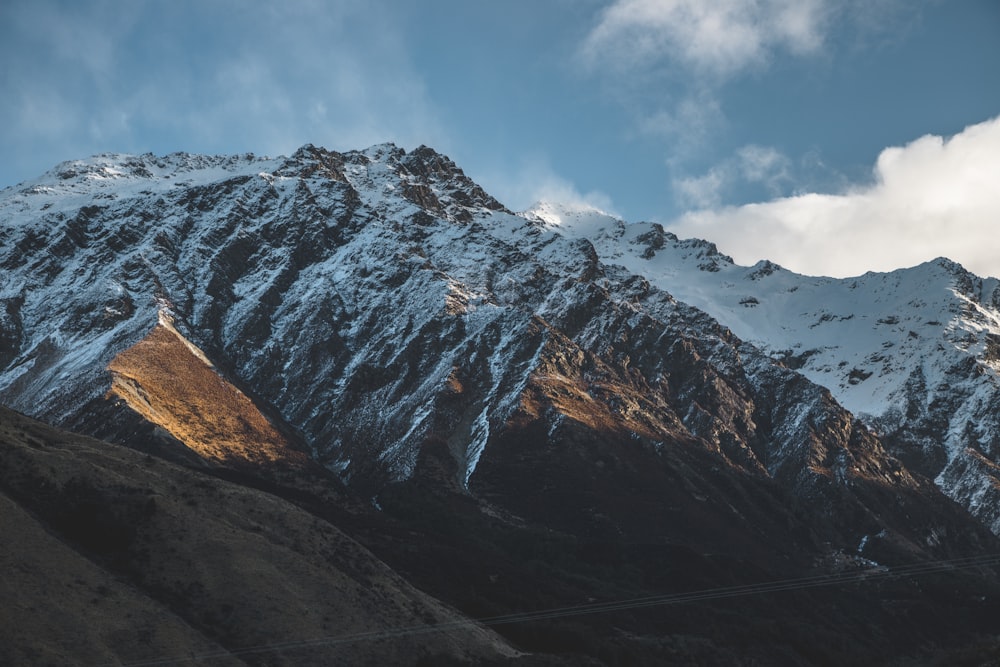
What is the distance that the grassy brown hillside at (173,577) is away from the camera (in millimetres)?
135125

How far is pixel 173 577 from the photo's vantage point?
154m

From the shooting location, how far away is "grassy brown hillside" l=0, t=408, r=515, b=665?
135 metres

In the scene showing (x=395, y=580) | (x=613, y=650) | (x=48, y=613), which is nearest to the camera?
(x=48, y=613)

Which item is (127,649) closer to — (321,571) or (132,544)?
(132,544)

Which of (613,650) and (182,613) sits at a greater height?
(613,650)

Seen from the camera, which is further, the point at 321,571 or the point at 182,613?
the point at 321,571

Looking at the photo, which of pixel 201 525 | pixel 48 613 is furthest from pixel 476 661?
pixel 48 613

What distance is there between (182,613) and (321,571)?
27450mm

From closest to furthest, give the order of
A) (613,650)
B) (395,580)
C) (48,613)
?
(48,613), (395,580), (613,650)

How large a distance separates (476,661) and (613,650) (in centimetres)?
4014

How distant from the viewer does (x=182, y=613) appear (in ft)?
483

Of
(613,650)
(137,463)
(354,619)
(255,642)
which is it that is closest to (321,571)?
(354,619)

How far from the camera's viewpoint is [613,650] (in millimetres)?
197125

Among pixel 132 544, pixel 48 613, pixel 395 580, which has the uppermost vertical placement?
pixel 395 580
